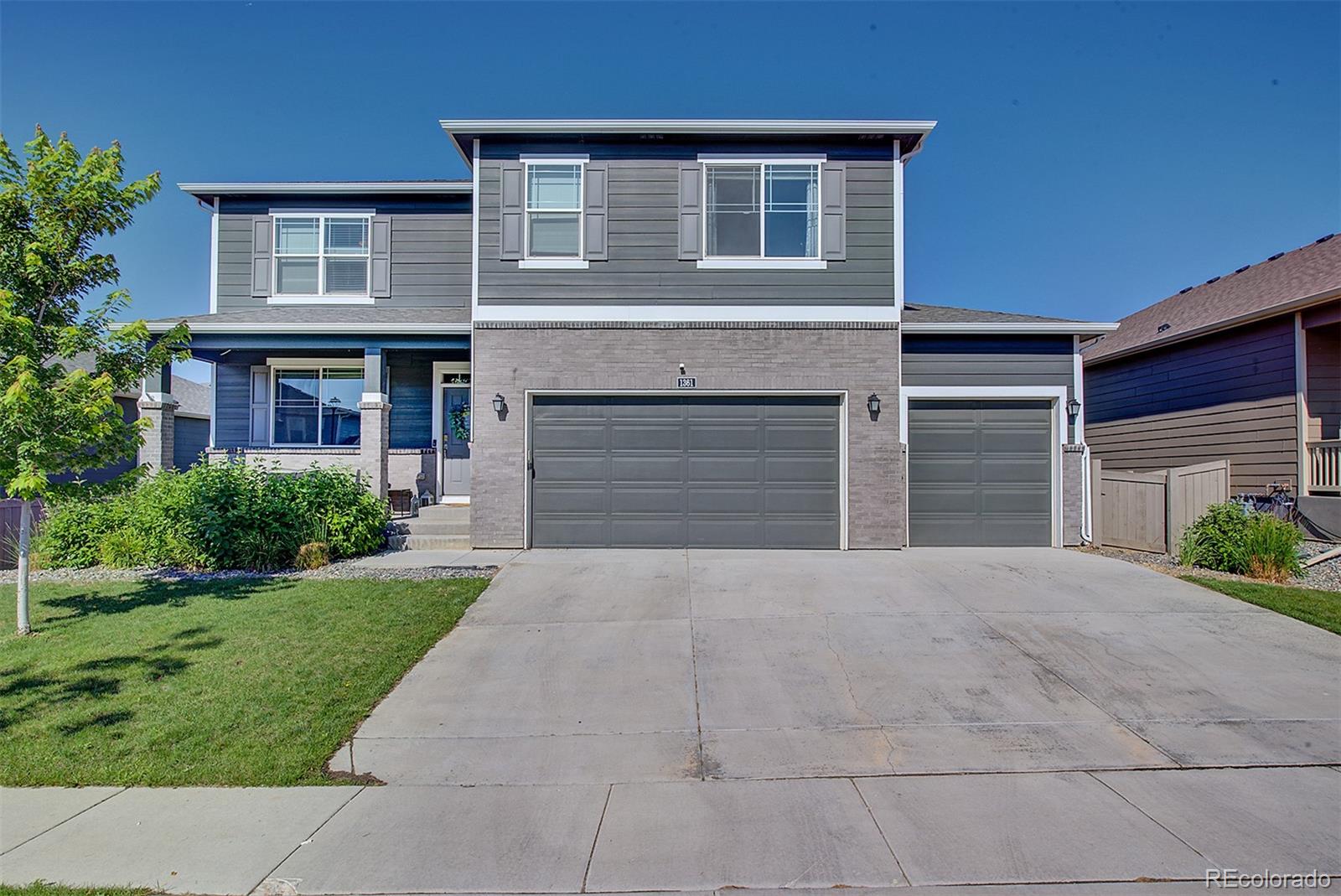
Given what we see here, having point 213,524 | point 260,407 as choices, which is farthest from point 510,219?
point 260,407

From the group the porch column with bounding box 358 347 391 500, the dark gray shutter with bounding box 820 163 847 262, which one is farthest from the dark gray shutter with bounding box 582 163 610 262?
the porch column with bounding box 358 347 391 500

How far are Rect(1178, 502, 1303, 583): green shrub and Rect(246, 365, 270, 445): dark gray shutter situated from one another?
620 inches

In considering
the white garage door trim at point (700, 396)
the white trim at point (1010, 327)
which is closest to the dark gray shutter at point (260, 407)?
the white garage door trim at point (700, 396)

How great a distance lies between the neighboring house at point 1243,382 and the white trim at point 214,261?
18.8 metres

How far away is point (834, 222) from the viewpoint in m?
10.7

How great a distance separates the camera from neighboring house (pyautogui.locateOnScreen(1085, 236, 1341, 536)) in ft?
37.1

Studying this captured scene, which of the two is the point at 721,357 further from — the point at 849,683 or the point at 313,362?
the point at 313,362

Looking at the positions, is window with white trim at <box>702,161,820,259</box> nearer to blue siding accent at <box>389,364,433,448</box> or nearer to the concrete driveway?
the concrete driveway

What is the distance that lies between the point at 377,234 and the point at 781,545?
9765mm

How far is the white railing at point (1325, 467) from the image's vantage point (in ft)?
35.5

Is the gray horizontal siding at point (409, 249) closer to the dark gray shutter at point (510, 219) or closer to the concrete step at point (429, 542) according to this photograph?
the dark gray shutter at point (510, 219)

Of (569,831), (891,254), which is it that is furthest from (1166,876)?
(891,254)

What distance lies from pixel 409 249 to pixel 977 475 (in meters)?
11.2

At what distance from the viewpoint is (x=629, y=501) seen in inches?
420
